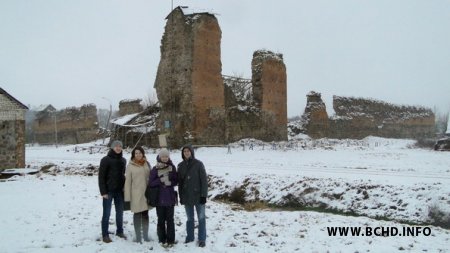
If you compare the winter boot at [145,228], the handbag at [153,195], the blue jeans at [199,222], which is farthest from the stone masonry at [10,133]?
the blue jeans at [199,222]

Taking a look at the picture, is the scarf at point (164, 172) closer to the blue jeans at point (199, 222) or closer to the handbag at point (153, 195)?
the handbag at point (153, 195)

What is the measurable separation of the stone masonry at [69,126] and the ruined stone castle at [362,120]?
32018 millimetres

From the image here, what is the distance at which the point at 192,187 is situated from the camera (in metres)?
7.93

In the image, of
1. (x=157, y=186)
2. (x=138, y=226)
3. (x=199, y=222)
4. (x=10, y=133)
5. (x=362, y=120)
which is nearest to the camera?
(x=157, y=186)

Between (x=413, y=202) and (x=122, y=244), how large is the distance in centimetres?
808

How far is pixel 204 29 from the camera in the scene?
96.7 feet

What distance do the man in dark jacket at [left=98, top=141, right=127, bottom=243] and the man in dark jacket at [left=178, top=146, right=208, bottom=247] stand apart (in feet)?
4.19

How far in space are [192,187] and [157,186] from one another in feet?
2.36

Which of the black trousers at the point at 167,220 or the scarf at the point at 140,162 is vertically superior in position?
the scarf at the point at 140,162

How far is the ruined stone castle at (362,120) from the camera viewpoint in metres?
43.1

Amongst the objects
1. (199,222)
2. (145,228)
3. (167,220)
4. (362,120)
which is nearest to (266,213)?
(199,222)

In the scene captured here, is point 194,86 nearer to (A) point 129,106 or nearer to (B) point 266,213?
(B) point 266,213

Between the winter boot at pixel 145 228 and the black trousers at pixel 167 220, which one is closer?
the black trousers at pixel 167 220

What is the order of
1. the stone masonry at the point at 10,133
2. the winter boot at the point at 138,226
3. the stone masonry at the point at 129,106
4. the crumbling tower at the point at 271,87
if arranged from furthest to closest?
the stone masonry at the point at 129,106, the crumbling tower at the point at 271,87, the stone masonry at the point at 10,133, the winter boot at the point at 138,226
